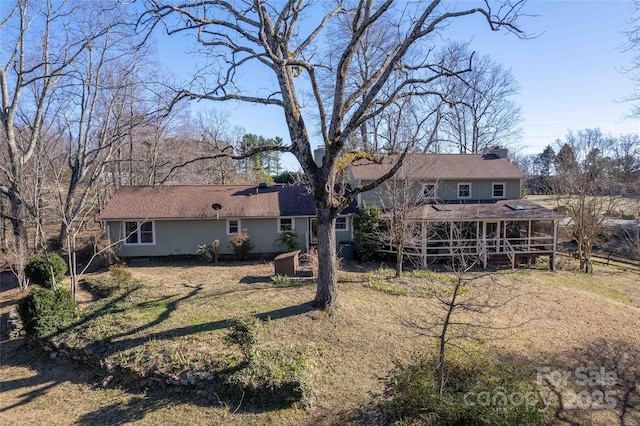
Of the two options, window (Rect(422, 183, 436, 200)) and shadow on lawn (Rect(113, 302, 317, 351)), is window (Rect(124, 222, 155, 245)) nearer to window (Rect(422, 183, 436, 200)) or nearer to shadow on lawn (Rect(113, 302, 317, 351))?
shadow on lawn (Rect(113, 302, 317, 351))

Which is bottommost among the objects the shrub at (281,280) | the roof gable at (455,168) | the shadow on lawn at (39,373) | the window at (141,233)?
the shadow on lawn at (39,373)

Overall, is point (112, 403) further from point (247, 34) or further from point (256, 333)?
point (247, 34)

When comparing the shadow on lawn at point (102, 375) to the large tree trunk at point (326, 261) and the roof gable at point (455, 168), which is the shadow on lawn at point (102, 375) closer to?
the large tree trunk at point (326, 261)

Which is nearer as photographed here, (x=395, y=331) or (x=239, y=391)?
(x=239, y=391)

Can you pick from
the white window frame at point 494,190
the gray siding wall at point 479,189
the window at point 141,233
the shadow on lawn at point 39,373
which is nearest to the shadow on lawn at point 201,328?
the shadow on lawn at point 39,373

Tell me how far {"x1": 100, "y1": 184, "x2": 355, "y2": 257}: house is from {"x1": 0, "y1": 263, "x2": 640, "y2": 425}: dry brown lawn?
15.4ft

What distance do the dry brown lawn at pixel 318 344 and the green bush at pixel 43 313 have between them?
69 centimetres

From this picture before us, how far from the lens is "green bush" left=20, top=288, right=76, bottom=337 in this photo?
32.1 feet

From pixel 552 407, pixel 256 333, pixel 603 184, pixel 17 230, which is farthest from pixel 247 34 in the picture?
pixel 603 184

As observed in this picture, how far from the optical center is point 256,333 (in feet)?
25.9

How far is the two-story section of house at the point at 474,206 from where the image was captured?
17.8 metres

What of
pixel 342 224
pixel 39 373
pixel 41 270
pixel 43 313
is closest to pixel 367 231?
pixel 342 224

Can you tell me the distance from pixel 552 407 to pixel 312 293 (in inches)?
269

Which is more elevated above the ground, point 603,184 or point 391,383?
point 603,184
